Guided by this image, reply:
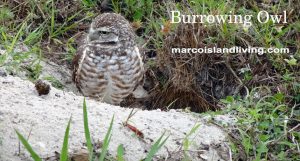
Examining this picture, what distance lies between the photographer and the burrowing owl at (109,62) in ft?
16.5

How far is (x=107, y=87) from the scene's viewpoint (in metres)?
5.05

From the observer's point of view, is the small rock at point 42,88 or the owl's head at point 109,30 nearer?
the small rock at point 42,88

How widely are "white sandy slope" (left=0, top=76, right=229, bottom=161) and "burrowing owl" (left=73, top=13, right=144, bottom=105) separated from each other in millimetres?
979

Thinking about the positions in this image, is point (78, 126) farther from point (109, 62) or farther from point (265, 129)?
point (109, 62)

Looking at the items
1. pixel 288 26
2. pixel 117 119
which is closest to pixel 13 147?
pixel 117 119

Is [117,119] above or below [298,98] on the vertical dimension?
above

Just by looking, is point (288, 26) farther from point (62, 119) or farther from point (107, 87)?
point (62, 119)

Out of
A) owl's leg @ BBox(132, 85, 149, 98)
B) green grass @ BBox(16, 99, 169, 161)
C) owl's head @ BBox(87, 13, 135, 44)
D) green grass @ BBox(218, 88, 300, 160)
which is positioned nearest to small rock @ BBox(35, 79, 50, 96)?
green grass @ BBox(16, 99, 169, 161)

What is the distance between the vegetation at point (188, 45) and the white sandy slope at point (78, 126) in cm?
43

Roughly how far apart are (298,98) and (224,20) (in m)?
0.95

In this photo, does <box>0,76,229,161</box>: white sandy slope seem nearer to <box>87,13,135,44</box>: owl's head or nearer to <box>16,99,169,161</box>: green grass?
<box>16,99,169,161</box>: green grass

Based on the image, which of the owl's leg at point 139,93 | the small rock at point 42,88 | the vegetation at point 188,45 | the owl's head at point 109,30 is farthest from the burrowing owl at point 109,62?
the small rock at point 42,88

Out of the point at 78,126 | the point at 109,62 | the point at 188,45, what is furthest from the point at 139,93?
the point at 78,126

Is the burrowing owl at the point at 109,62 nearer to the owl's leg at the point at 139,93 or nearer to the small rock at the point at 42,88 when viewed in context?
the owl's leg at the point at 139,93
